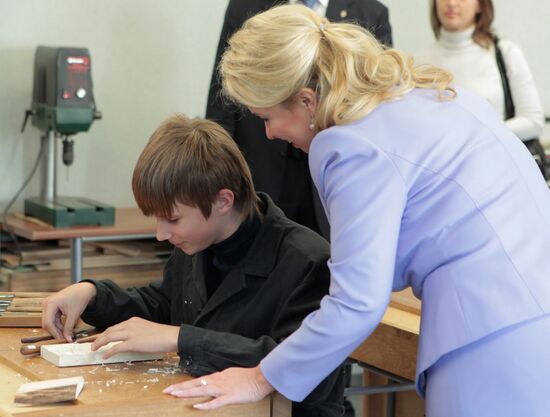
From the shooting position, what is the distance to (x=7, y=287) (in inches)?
141

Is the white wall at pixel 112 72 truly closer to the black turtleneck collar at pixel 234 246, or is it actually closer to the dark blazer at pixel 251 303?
the dark blazer at pixel 251 303

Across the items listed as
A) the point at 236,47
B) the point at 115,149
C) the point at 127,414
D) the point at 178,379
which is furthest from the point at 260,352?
the point at 115,149

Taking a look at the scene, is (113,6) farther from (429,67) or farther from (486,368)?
(486,368)

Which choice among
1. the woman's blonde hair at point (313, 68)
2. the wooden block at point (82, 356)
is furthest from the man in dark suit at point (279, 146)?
the woman's blonde hair at point (313, 68)

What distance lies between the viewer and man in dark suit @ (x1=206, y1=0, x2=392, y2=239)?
3467mm

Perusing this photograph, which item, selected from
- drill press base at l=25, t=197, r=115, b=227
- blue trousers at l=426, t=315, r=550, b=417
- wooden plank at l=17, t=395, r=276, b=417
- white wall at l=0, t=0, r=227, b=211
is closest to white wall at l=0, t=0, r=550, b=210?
white wall at l=0, t=0, r=227, b=211

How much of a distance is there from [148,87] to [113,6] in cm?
37

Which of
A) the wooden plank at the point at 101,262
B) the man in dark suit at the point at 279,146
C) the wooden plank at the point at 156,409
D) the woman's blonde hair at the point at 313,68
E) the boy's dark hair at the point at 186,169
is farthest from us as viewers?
the wooden plank at the point at 101,262

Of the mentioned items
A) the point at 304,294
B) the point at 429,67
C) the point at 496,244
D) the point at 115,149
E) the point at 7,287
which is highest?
the point at 429,67

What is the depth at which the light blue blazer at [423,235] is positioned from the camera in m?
1.51

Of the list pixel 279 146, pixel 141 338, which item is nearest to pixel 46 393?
pixel 141 338

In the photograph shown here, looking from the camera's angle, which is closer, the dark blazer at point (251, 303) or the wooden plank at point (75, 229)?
the dark blazer at point (251, 303)

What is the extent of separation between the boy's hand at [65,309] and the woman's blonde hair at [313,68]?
24.2 inches

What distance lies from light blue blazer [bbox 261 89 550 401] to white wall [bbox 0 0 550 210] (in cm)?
266
